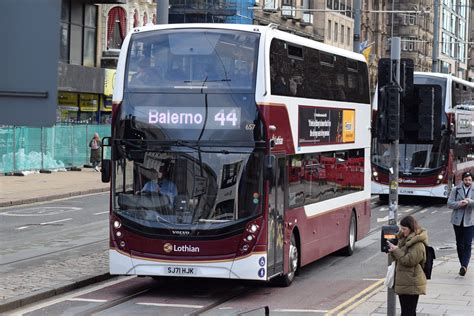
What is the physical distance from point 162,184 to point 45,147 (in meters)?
27.2

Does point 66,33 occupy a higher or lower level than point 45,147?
higher

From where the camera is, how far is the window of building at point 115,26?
48.5m

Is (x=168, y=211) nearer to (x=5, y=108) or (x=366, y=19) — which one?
(x=5, y=108)

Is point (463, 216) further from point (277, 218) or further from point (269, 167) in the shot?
point (269, 167)

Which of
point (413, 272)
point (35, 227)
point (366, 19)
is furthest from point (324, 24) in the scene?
point (413, 272)

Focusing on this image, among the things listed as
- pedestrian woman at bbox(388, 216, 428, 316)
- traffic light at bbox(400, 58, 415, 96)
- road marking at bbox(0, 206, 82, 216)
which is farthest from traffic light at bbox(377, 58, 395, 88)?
road marking at bbox(0, 206, 82, 216)

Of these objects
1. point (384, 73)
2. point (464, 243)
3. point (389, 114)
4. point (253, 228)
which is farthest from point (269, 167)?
point (464, 243)

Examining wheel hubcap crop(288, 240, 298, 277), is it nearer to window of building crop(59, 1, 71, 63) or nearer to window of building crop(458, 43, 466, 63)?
window of building crop(59, 1, 71, 63)

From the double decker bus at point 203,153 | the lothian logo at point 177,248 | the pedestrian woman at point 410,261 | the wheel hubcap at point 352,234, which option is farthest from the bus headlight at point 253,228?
the wheel hubcap at point 352,234

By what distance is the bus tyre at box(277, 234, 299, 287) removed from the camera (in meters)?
14.1

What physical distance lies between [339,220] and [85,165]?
2730cm

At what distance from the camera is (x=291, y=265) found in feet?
46.7

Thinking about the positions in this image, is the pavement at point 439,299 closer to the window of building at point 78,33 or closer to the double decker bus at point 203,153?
the double decker bus at point 203,153

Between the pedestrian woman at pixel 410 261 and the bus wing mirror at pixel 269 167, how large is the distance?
3.23 metres
